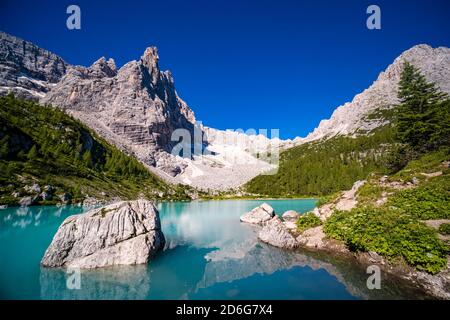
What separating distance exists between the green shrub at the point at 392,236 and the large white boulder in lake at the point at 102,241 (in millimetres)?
19607

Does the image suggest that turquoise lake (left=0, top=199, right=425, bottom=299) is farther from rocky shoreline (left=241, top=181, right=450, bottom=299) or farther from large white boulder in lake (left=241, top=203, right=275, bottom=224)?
large white boulder in lake (left=241, top=203, right=275, bottom=224)

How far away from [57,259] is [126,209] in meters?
6.65

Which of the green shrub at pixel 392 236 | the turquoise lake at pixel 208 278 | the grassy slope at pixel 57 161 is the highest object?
the grassy slope at pixel 57 161

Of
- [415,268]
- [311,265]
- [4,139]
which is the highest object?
[4,139]

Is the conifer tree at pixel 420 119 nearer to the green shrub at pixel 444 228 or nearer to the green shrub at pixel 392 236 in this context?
the green shrub at pixel 392 236

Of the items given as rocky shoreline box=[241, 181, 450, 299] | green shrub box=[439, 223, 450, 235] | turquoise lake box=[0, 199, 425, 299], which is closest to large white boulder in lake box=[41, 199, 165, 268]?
turquoise lake box=[0, 199, 425, 299]

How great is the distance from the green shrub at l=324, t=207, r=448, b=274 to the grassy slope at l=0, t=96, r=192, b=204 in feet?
279

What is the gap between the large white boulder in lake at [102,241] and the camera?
19.7 metres

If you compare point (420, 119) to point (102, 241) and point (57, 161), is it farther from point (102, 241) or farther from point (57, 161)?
point (57, 161)

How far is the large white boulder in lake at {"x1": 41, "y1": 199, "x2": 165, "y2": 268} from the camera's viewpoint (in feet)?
64.7

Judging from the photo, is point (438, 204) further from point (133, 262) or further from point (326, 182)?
point (326, 182)

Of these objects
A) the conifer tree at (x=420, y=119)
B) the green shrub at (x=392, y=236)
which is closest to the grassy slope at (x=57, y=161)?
the green shrub at (x=392, y=236)

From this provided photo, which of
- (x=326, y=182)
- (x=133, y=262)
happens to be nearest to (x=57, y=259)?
(x=133, y=262)

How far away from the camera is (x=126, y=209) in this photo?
2300 cm
